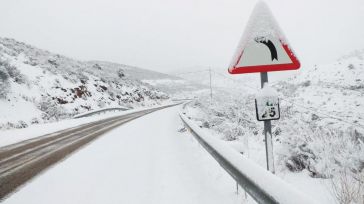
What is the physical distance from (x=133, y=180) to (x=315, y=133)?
369cm

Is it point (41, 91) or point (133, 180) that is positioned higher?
point (41, 91)

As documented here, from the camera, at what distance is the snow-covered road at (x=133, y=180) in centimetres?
436

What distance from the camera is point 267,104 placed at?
3975 millimetres

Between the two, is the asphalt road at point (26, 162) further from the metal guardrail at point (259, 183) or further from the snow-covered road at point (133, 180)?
the metal guardrail at point (259, 183)

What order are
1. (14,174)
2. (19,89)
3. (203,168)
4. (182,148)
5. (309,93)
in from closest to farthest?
1. (14,174)
2. (203,168)
3. (182,148)
4. (19,89)
5. (309,93)

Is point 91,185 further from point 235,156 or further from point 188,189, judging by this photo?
point 235,156

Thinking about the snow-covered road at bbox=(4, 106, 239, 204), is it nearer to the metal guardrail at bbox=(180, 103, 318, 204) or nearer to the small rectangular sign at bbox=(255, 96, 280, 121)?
the metal guardrail at bbox=(180, 103, 318, 204)

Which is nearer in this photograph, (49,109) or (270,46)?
(270,46)

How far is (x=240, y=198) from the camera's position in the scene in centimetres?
407

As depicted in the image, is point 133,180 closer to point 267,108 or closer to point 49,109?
point 267,108

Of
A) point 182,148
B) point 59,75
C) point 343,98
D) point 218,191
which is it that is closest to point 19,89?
point 59,75

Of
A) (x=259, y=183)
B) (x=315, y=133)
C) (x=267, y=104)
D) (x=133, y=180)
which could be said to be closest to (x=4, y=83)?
(x=133, y=180)

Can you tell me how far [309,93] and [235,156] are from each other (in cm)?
2676

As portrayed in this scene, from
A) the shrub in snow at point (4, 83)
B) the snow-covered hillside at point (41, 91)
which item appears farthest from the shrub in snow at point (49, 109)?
the shrub in snow at point (4, 83)
